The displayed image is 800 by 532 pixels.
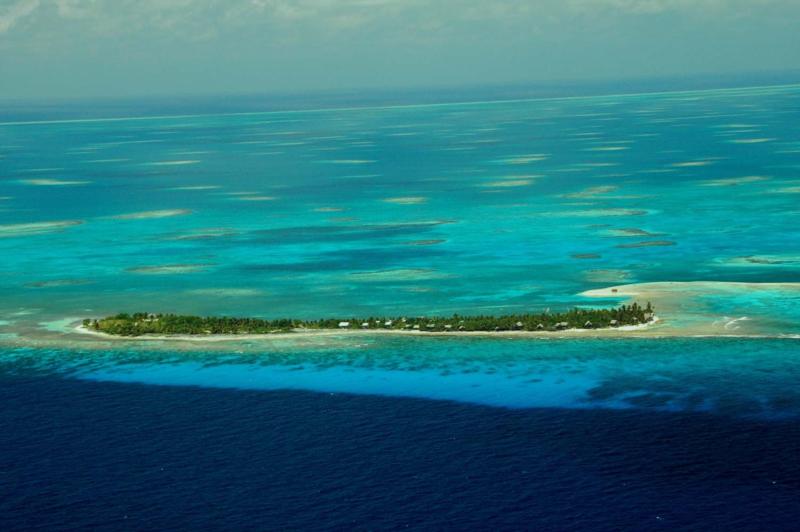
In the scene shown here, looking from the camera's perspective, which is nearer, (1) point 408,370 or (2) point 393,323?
(1) point 408,370

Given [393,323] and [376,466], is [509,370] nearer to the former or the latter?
[393,323]

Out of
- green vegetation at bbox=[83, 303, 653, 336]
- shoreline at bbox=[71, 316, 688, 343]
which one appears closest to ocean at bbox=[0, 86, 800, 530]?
Answer: shoreline at bbox=[71, 316, 688, 343]

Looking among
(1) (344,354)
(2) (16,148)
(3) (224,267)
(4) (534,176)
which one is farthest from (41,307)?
(2) (16,148)

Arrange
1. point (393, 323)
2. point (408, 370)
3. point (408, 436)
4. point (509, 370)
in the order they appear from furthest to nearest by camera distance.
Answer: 1. point (393, 323)
2. point (408, 370)
3. point (509, 370)
4. point (408, 436)

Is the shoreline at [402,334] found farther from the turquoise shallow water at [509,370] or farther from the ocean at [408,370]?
the turquoise shallow water at [509,370]

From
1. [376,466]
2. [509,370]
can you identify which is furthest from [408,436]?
[509,370]

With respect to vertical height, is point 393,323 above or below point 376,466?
above

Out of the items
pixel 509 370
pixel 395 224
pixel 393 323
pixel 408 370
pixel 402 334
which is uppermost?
pixel 395 224
